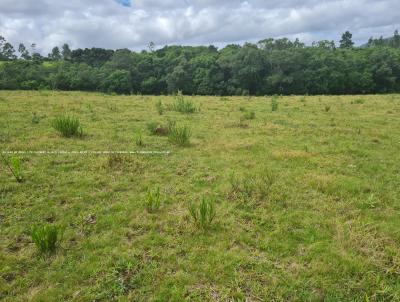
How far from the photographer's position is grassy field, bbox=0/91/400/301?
3688mm

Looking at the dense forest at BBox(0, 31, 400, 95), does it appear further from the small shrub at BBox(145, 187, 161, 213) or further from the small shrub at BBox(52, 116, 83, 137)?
the small shrub at BBox(145, 187, 161, 213)

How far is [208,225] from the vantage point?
4.73 m

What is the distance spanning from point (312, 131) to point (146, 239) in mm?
7343

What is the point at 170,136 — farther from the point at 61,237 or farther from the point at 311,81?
the point at 311,81

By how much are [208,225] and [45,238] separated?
207 cm

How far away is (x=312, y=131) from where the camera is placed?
405 inches

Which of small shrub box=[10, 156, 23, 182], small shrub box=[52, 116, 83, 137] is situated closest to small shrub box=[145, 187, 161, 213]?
small shrub box=[10, 156, 23, 182]

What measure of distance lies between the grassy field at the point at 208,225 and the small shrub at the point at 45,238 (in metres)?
0.10

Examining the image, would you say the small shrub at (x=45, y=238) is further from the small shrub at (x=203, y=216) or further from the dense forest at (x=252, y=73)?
the dense forest at (x=252, y=73)

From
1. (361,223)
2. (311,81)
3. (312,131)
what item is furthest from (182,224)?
(311,81)

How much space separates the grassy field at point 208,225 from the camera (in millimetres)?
3688

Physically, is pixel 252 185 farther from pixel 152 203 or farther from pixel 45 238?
pixel 45 238

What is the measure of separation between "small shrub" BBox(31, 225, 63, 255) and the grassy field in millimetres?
103

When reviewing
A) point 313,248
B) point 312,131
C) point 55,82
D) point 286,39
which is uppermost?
point 286,39
